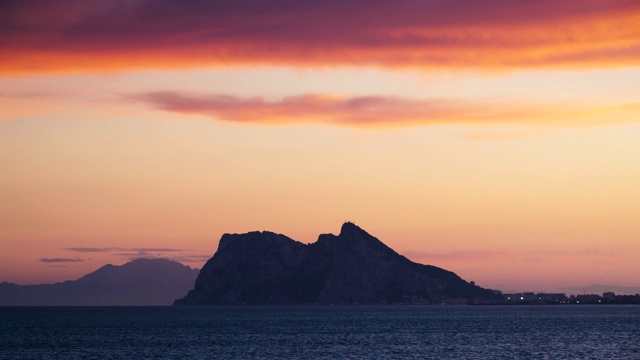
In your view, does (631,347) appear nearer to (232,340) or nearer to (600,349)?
(600,349)

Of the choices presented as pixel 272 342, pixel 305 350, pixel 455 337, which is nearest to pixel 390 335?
pixel 455 337

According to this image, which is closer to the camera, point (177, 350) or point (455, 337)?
point (177, 350)

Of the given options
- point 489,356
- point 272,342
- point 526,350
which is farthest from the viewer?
point 272,342

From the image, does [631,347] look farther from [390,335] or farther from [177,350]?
[177,350]

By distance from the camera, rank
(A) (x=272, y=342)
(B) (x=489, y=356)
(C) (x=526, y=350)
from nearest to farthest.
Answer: (B) (x=489, y=356)
(C) (x=526, y=350)
(A) (x=272, y=342)

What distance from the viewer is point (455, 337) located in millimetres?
177000

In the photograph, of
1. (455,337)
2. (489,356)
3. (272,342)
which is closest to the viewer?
(489,356)

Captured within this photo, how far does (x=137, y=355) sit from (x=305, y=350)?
2525cm

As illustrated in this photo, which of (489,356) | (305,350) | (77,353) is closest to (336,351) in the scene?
(305,350)

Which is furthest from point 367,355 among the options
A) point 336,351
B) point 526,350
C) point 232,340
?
point 232,340

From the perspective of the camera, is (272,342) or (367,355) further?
(272,342)

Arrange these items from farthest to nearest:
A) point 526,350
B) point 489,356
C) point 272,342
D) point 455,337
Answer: point 455,337
point 272,342
point 526,350
point 489,356

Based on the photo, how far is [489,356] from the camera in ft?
415

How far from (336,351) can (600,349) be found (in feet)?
129
